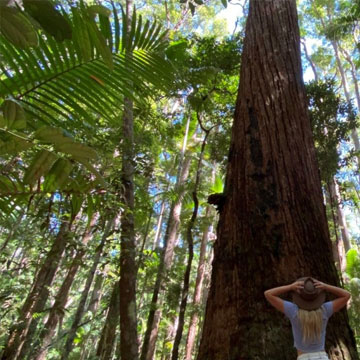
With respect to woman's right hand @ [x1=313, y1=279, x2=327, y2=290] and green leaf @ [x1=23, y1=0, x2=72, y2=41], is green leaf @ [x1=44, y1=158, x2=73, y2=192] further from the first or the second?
woman's right hand @ [x1=313, y1=279, x2=327, y2=290]

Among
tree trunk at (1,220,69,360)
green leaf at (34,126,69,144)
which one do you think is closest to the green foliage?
tree trunk at (1,220,69,360)

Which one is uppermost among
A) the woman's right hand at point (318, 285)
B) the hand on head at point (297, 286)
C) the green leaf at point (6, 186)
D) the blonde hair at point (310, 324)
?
the woman's right hand at point (318, 285)

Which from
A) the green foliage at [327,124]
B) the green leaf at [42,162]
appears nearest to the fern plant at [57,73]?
the green leaf at [42,162]

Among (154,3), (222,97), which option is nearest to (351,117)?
(222,97)

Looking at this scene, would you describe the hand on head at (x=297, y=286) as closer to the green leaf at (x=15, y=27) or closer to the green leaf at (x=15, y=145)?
the green leaf at (x=15, y=145)

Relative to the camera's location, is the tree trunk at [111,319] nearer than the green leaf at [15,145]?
No

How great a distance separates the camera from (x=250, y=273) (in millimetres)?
1604

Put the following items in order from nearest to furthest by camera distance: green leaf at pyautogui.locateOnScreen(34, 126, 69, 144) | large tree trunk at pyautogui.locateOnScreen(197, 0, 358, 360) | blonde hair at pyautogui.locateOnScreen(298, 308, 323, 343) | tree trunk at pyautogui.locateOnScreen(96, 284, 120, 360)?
green leaf at pyautogui.locateOnScreen(34, 126, 69, 144) → blonde hair at pyautogui.locateOnScreen(298, 308, 323, 343) → large tree trunk at pyautogui.locateOnScreen(197, 0, 358, 360) → tree trunk at pyautogui.locateOnScreen(96, 284, 120, 360)

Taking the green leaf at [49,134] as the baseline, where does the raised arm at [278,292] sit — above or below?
above

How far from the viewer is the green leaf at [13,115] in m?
0.59

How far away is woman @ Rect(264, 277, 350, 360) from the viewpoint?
4.41 feet

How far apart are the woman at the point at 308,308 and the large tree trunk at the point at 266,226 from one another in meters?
0.05

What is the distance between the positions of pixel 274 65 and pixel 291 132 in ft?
2.23

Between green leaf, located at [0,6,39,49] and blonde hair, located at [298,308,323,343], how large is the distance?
1330 mm
